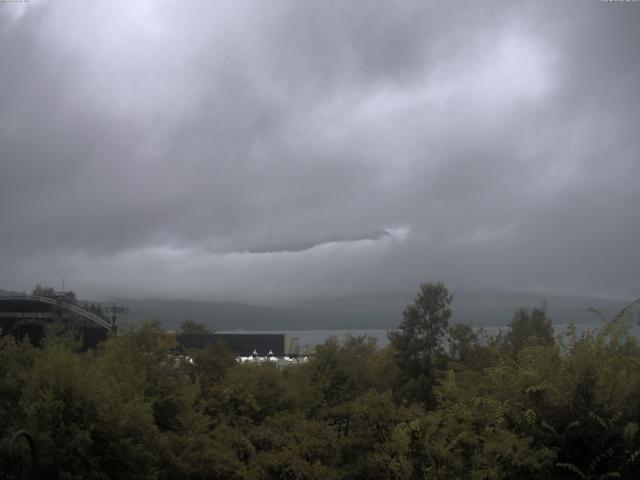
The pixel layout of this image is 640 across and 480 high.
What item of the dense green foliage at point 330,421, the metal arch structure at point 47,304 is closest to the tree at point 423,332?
the dense green foliage at point 330,421

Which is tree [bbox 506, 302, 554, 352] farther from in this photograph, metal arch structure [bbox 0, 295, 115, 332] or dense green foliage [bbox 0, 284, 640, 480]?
metal arch structure [bbox 0, 295, 115, 332]

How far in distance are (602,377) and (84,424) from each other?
11.3 m

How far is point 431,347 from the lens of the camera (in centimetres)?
4800

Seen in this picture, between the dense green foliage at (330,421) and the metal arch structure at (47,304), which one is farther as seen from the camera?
the metal arch structure at (47,304)

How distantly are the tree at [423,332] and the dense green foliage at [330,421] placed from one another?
1974cm

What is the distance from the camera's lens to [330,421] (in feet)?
80.3

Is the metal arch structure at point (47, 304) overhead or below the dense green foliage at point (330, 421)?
overhead

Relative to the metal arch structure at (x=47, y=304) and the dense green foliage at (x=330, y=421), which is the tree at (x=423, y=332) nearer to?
the dense green foliage at (x=330, y=421)

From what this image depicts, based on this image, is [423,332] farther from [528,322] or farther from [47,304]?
[47,304]

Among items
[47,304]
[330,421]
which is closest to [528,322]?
[330,421]

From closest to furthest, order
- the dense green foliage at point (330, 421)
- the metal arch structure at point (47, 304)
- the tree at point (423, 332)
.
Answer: the dense green foliage at point (330, 421) < the tree at point (423, 332) < the metal arch structure at point (47, 304)

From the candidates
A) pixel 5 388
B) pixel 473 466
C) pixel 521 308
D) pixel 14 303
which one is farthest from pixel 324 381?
pixel 14 303

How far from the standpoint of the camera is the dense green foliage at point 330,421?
42.2ft

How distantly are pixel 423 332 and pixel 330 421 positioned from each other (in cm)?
2519
